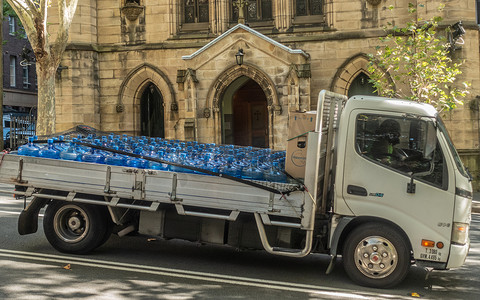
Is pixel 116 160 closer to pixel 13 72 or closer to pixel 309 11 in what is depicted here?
pixel 309 11

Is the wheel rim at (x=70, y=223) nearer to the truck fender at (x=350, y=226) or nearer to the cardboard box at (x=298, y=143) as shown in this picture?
the cardboard box at (x=298, y=143)

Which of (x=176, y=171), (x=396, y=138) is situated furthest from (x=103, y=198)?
(x=396, y=138)

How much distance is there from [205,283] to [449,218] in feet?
9.83

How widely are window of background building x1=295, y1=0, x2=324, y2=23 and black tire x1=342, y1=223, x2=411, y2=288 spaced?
13.8 m

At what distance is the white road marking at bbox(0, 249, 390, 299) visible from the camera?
670 centimetres

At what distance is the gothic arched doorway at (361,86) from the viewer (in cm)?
1956

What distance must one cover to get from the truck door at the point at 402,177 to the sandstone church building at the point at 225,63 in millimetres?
10813

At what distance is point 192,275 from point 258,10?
1455 centimetres

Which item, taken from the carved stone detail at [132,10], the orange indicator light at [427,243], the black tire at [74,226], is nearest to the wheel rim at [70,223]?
the black tire at [74,226]

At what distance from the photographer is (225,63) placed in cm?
1872

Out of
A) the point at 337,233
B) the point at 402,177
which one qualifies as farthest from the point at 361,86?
the point at 337,233

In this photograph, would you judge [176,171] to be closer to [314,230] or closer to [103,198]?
[103,198]

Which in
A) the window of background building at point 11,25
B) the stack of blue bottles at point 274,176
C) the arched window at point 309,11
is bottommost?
the stack of blue bottles at point 274,176

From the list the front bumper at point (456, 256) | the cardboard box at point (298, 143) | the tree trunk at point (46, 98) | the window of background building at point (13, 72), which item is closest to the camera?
the front bumper at point (456, 256)
